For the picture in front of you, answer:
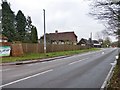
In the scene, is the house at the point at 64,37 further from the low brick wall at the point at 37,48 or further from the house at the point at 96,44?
the low brick wall at the point at 37,48

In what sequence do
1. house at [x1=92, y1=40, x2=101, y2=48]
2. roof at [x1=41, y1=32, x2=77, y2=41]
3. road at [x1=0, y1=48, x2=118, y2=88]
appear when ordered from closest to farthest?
Result: 1. road at [x1=0, y1=48, x2=118, y2=88]
2. roof at [x1=41, y1=32, x2=77, y2=41]
3. house at [x1=92, y1=40, x2=101, y2=48]

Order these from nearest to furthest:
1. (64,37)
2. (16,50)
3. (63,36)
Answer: (16,50), (64,37), (63,36)

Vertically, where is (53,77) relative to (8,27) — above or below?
below

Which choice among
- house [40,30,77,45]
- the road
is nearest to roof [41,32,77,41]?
house [40,30,77,45]

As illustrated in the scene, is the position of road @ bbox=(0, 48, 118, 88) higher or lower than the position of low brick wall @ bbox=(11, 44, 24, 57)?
lower

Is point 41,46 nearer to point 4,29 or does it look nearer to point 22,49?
point 22,49

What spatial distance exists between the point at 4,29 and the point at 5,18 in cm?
270

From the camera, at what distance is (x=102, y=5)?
590 inches

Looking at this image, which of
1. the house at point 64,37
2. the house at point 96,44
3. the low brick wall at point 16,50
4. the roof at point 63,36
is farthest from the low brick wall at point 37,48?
the house at point 96,44

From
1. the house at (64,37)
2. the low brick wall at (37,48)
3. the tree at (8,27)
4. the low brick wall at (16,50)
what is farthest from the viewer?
the house at (64,37)

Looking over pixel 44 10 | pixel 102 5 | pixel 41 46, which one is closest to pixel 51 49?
pixel 41 46

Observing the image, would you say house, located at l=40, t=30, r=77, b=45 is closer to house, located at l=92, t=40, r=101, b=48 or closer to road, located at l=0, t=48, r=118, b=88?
house, located at l=92, t=40, r=101, b=48

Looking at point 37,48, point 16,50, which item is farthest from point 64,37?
point 16,50

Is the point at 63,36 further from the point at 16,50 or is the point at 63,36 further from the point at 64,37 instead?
the point at 16,50
